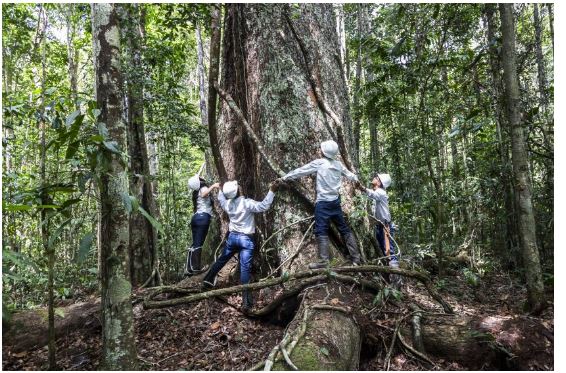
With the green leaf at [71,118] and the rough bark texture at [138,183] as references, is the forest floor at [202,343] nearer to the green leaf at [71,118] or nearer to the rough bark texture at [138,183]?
the rough bark texture at [138,183]

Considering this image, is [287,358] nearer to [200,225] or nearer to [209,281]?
[209,281]

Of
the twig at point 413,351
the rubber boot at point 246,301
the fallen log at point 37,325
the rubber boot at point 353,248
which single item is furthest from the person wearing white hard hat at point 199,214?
the twig at point 413,351

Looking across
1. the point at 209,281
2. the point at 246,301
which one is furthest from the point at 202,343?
the point at 209,281

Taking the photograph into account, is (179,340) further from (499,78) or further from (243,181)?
(499,78)

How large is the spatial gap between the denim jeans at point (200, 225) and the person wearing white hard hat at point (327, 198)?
2.38 m

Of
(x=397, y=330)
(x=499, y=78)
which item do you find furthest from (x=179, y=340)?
(x=499, y=78)

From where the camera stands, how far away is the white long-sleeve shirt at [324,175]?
5.48 metres

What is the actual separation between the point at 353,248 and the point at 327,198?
31.3 inches

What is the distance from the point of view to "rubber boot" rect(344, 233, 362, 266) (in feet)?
18.1

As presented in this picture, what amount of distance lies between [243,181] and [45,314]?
343 centimetres

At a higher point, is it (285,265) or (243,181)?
(243,181)

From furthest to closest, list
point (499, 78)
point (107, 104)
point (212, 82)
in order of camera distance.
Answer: point (499, 78)
point (212, 82)
point (107, 104)

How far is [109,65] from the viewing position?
3789mm

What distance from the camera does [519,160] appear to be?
5.21 m
